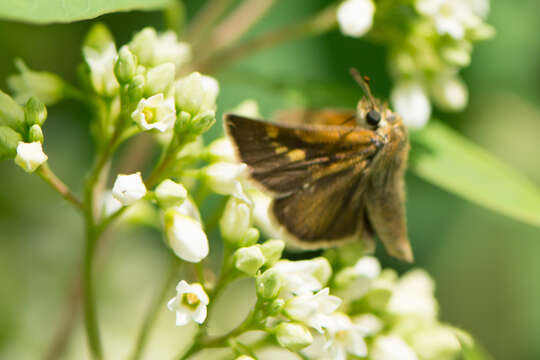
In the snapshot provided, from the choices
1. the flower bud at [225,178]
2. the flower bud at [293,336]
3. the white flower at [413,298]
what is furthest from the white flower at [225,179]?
the white flower at [413,298]

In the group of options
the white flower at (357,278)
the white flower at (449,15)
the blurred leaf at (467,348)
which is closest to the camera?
the blurred leaf at (467,348)

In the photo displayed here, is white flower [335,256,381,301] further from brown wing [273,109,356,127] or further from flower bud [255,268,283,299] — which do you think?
brown wing [273,109,356,127]

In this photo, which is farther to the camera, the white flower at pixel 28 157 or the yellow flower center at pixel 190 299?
the yellow flower center at pixel 190 299

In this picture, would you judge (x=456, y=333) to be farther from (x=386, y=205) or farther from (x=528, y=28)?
(x=528, y=28)

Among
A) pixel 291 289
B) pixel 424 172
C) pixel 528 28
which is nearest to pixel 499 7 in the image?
pixel 528 28

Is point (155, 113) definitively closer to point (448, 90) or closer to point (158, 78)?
point (158, 78)

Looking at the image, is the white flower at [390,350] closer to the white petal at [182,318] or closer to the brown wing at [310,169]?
the brown wing at [310,169]

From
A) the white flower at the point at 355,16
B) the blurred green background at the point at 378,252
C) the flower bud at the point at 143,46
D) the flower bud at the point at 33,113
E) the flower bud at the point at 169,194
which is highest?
the flower bud at the point at 33,113

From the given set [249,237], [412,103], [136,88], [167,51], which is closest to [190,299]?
[249,237]

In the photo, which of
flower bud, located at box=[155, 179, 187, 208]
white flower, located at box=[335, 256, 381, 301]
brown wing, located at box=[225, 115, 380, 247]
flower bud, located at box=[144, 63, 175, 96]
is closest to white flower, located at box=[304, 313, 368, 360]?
white flower, located at box=[335, 256, 381, 301]

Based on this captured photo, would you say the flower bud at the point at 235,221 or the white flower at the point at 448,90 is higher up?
the flower bud at the point at 235,221
